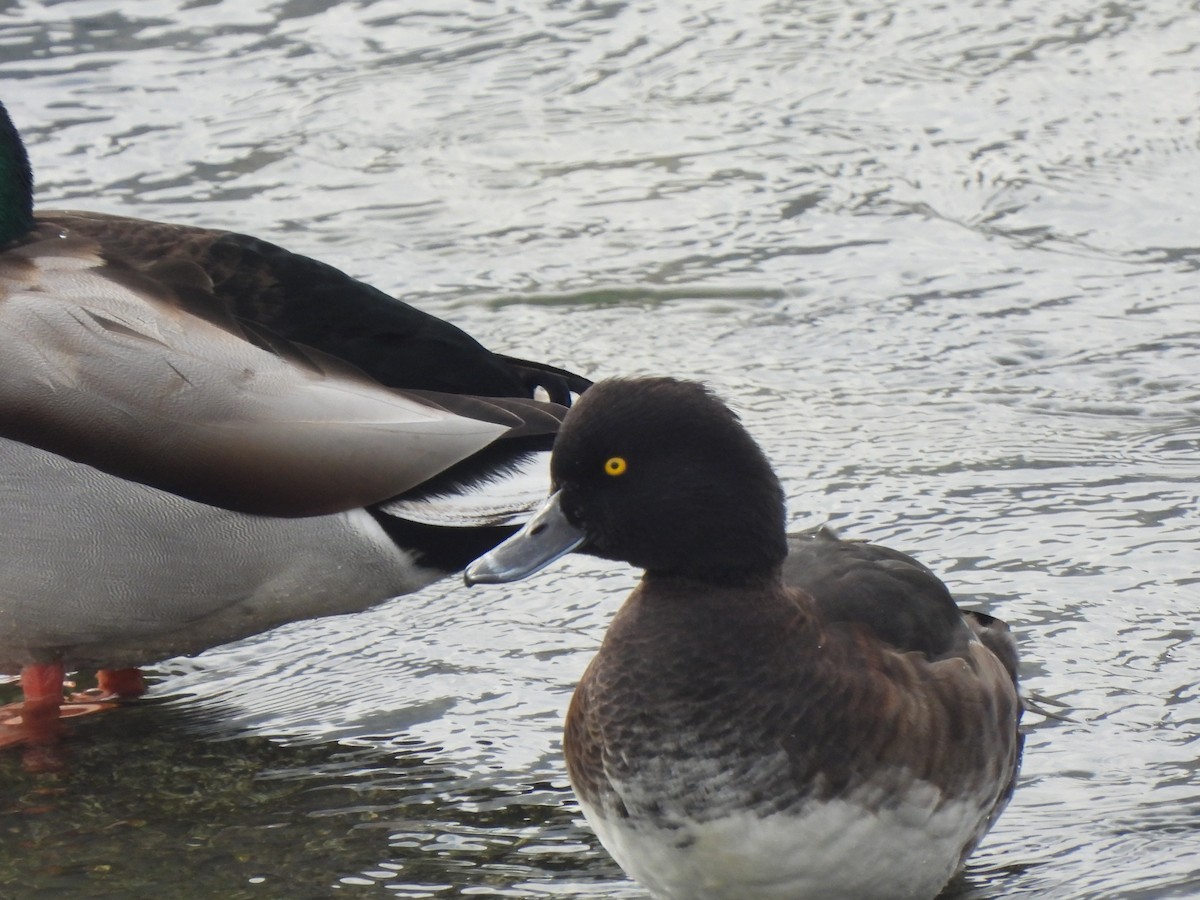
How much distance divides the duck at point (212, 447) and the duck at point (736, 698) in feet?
3.38

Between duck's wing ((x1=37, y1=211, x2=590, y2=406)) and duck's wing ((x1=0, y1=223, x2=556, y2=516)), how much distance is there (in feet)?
0.16

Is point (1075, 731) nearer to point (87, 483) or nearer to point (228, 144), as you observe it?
point (87, 483)

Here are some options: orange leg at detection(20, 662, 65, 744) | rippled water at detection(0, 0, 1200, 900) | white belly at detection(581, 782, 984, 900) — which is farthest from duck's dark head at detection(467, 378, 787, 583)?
orange leg at detection(20, 662, 65, 744)

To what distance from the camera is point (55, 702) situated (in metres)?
4.56

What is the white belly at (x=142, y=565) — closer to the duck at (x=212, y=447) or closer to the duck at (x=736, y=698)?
the duck at (x=212, y=447)

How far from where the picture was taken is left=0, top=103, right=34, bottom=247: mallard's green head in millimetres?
4676

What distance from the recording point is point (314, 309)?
4.57 m

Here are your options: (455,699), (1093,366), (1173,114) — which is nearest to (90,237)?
(455,699)

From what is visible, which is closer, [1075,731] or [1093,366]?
[1075,731]

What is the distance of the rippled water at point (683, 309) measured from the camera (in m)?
3.98

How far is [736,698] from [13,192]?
2426 mm

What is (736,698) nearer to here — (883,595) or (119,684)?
(883,595)

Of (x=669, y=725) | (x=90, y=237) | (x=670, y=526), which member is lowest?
(x=669, y=725)

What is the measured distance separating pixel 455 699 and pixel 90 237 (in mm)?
1423
